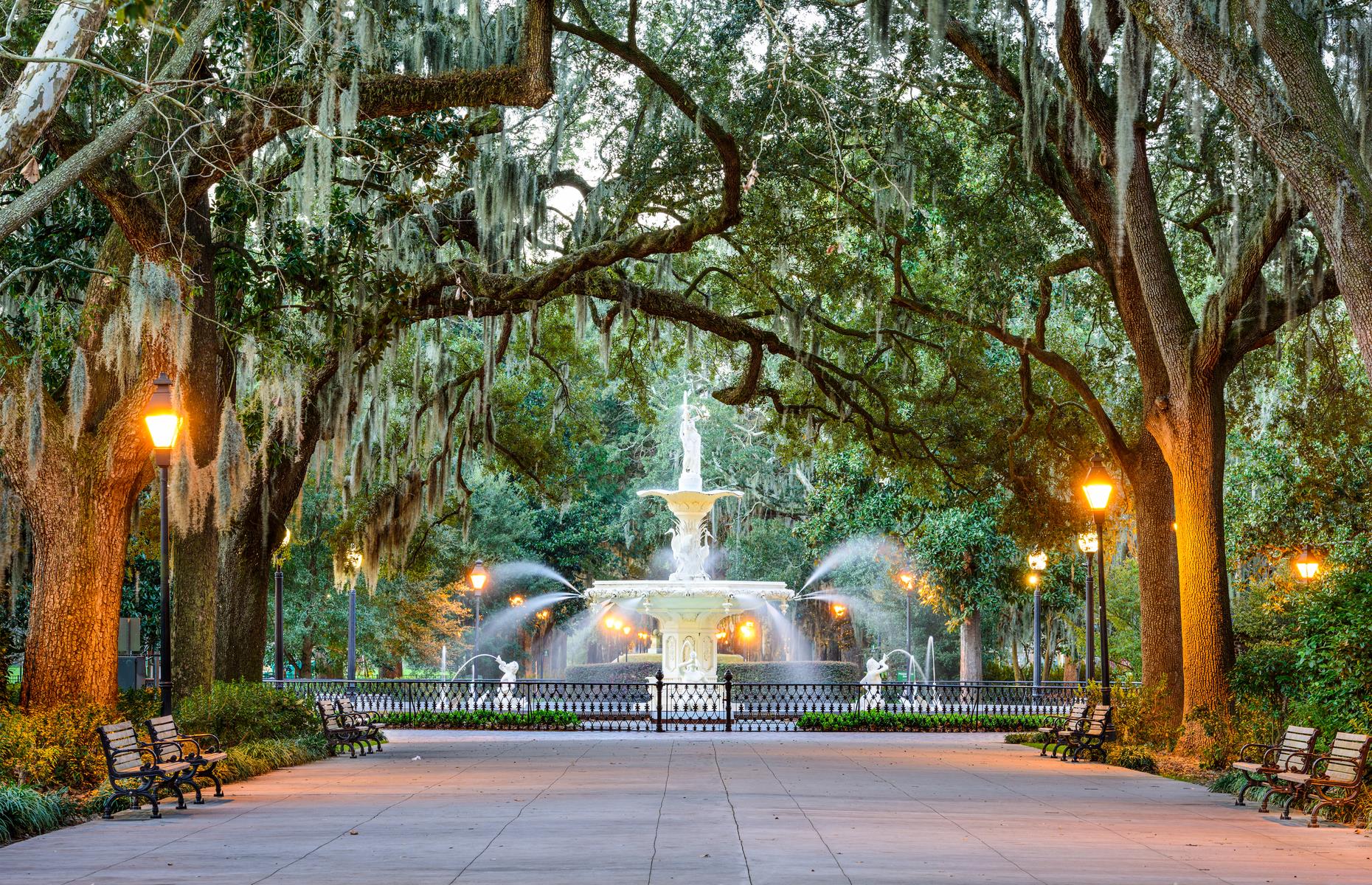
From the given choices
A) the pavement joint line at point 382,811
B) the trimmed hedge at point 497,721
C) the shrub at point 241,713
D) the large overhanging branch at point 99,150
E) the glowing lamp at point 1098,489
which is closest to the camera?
the pavement joint line at point 382,811

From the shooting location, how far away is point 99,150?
10.6 m

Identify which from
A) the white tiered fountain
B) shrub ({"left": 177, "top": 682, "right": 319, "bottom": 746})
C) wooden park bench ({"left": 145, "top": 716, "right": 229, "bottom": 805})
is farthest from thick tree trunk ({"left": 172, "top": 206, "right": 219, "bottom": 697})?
the white tiered fountain

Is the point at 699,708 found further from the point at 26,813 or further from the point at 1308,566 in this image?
the point at 26,813

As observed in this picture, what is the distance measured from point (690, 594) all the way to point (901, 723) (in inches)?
234

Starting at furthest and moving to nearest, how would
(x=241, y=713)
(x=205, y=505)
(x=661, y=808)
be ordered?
(x=241, y=713) → (x=205, y=505) → (x=661, y=808)

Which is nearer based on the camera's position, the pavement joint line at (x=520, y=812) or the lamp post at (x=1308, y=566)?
the pavement joint line at (x=520, y=812)

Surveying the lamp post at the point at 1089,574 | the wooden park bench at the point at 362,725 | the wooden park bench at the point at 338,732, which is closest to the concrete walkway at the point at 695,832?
the wooden park bench at the point at 338,732

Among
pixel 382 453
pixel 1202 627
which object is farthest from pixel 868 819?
pixel 382 453

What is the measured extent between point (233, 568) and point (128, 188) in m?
6.34

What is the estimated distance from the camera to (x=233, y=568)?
17969mm

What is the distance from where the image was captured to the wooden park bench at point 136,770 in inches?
436

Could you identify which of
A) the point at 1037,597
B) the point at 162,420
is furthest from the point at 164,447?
the point at 1037,597

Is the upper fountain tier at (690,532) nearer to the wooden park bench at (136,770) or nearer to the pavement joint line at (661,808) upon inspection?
the pavement joint line at (661,808)

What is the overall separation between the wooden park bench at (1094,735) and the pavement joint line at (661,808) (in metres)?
5.39
